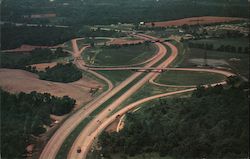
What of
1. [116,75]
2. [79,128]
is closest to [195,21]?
[116,75]

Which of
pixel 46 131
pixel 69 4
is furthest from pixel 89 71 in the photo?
pixel 69 4

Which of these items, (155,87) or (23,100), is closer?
(23,100)

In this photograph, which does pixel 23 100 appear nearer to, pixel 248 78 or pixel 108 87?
pixel 108 87

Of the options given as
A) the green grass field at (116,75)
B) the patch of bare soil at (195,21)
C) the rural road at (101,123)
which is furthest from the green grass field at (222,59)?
the patch of bare soil at (195,21)

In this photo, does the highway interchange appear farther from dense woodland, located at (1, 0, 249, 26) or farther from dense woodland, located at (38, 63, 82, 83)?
dense woodland, located at (1, 0, 249, 26)

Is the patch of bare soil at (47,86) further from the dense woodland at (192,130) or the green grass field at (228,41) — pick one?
the green grass field at (228,41)

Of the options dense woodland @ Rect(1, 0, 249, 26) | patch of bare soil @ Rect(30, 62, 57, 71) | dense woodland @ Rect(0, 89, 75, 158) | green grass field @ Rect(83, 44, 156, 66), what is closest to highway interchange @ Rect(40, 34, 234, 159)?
green grass field @ Rect(83, 44, 156, 66)
